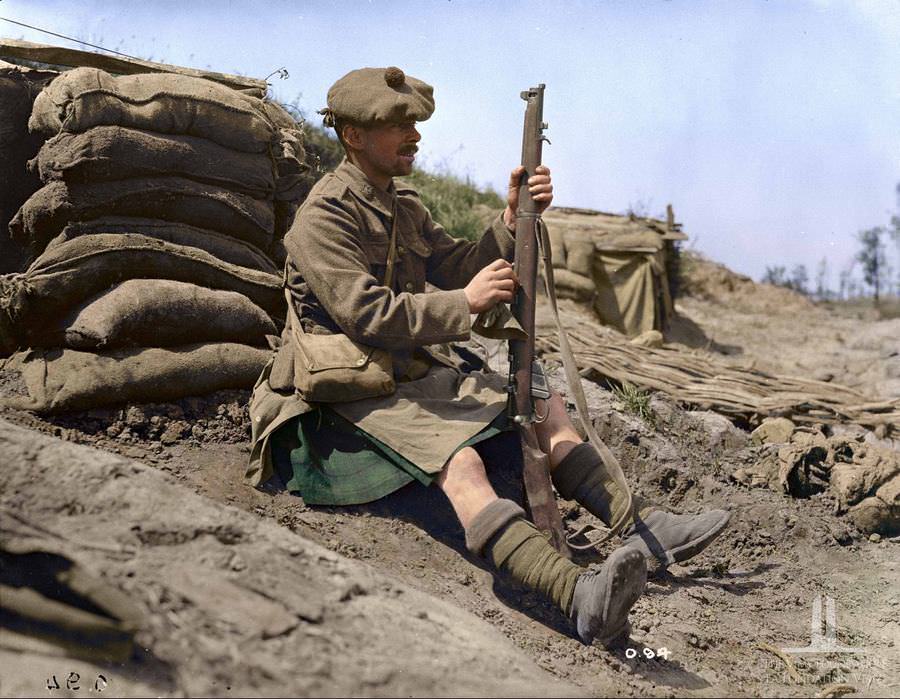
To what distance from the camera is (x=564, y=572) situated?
3006 millimetres

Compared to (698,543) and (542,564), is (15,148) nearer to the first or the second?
(542,564)

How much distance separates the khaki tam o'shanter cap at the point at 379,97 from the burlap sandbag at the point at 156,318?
3.53 feet

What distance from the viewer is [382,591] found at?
105 inches

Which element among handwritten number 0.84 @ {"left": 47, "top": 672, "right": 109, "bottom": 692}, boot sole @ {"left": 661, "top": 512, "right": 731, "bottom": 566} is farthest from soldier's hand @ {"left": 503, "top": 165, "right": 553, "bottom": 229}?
handwritten number 0.84 @ {"left": 47, "top": 672, "right": 109, "bottom": 692}

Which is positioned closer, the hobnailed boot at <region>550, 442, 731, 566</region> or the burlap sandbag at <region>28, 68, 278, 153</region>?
the hobnailed boot at <region>550, 442, 731, 566</region>

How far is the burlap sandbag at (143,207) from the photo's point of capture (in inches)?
160

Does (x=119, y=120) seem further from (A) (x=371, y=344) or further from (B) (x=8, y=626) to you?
(B) (x=8, y=626)

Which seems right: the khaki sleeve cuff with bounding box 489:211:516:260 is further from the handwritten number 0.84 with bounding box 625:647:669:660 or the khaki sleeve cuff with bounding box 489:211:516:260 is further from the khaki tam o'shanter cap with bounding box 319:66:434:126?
the handwritten number 0.84 with bounding box 625:647:669:660

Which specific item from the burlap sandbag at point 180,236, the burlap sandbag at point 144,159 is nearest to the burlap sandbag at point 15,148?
the burlap sandbag at point 144,159

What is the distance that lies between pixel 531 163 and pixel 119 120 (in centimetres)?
188

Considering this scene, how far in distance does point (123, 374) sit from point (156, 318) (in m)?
0.28

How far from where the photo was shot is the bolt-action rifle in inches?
133

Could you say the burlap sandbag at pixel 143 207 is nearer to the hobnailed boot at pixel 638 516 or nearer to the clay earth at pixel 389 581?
the clay earth at pixel 389 581

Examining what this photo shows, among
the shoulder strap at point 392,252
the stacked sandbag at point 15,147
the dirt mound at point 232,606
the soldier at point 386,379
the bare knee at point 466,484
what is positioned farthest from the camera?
the stacked sandbag at point 15,147
